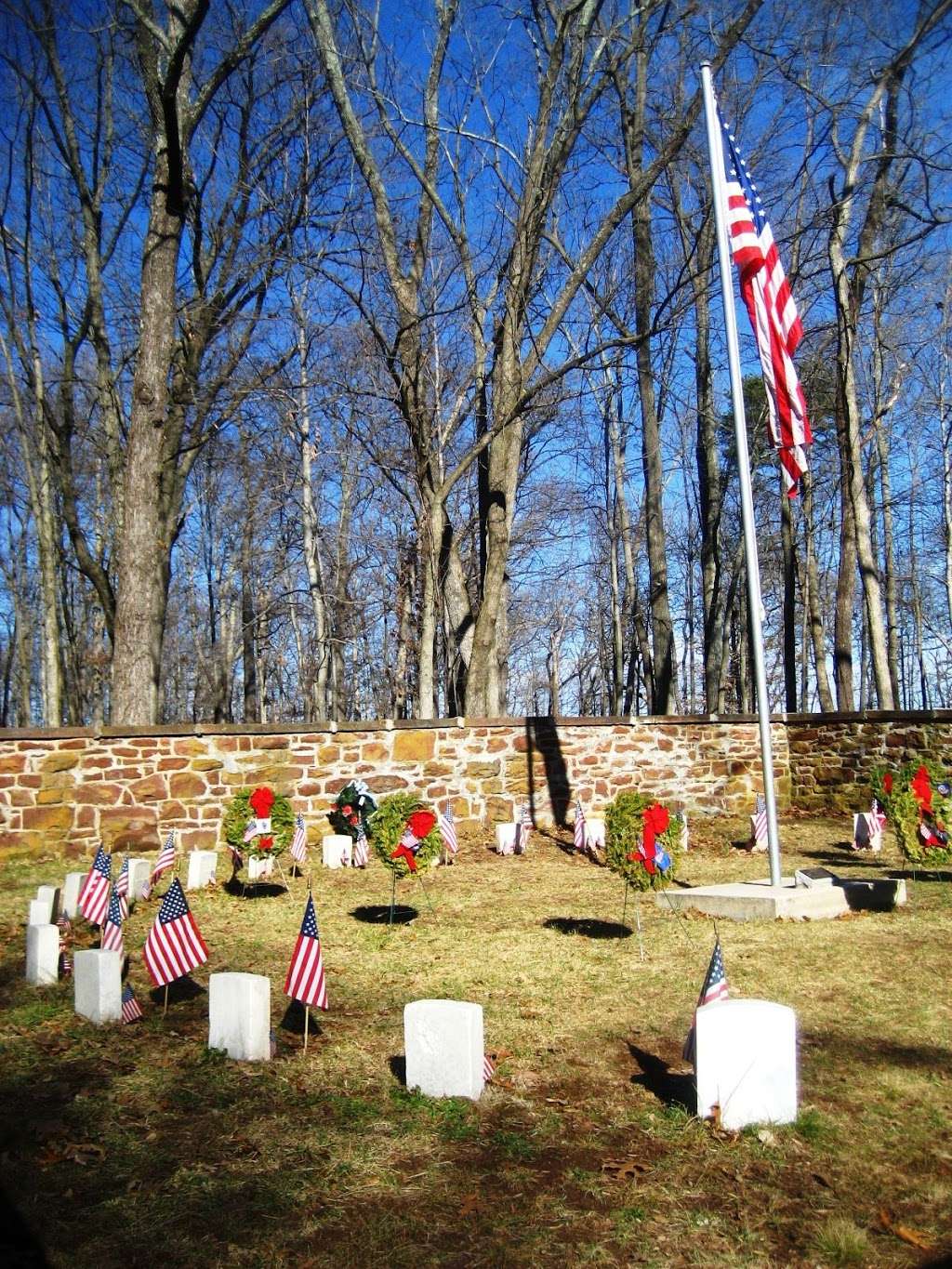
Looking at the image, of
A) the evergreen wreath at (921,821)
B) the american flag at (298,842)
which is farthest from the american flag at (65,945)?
the evergreen wreath at (921,821)

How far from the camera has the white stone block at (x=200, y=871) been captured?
33.2 feet

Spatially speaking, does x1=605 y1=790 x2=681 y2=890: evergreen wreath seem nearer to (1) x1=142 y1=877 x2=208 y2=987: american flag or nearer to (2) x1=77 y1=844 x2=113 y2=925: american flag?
(1) x1=142 y1=877 x2=208 y2=987: american flag

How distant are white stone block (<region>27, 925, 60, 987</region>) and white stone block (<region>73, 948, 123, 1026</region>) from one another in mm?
735

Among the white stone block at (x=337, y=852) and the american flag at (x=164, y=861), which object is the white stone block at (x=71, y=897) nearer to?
the american flag at (x=164, y=861)

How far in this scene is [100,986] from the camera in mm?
5633

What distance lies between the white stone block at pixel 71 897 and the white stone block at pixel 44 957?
1590 millimetres

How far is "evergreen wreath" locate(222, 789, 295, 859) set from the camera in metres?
9.85

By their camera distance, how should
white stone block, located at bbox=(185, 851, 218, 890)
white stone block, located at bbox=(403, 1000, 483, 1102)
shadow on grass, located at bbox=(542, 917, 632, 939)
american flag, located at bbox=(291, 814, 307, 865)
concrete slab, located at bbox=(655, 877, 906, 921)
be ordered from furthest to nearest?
american flag, located at bbox=(291, 814, 307, 865) < white stone block, located at bbox=(185, 851, 218, 890) < concrete slab, located at bbox=(655, 877, 906, 921) < shadow on grass, located at bbox=(542, 917, 632, 939) < white stone block, located at bbox=(403, 1000, 483, 1102)

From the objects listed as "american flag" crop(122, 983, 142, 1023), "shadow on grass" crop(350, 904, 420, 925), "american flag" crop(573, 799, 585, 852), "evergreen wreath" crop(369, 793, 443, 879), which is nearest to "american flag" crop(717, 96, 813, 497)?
"evergreen wreath" crop(369, 793, 443, 879)

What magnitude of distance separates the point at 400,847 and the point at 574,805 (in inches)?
245

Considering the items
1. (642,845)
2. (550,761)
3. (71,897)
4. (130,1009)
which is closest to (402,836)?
(642,845)

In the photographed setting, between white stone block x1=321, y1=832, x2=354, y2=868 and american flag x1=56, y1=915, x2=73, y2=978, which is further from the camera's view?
white stone block x1=321, y1=832, x2=354, y2=868

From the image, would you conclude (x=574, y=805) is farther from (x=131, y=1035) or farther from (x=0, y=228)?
(x=0, y=228)

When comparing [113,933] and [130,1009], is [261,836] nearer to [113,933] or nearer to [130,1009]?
[113,933]
